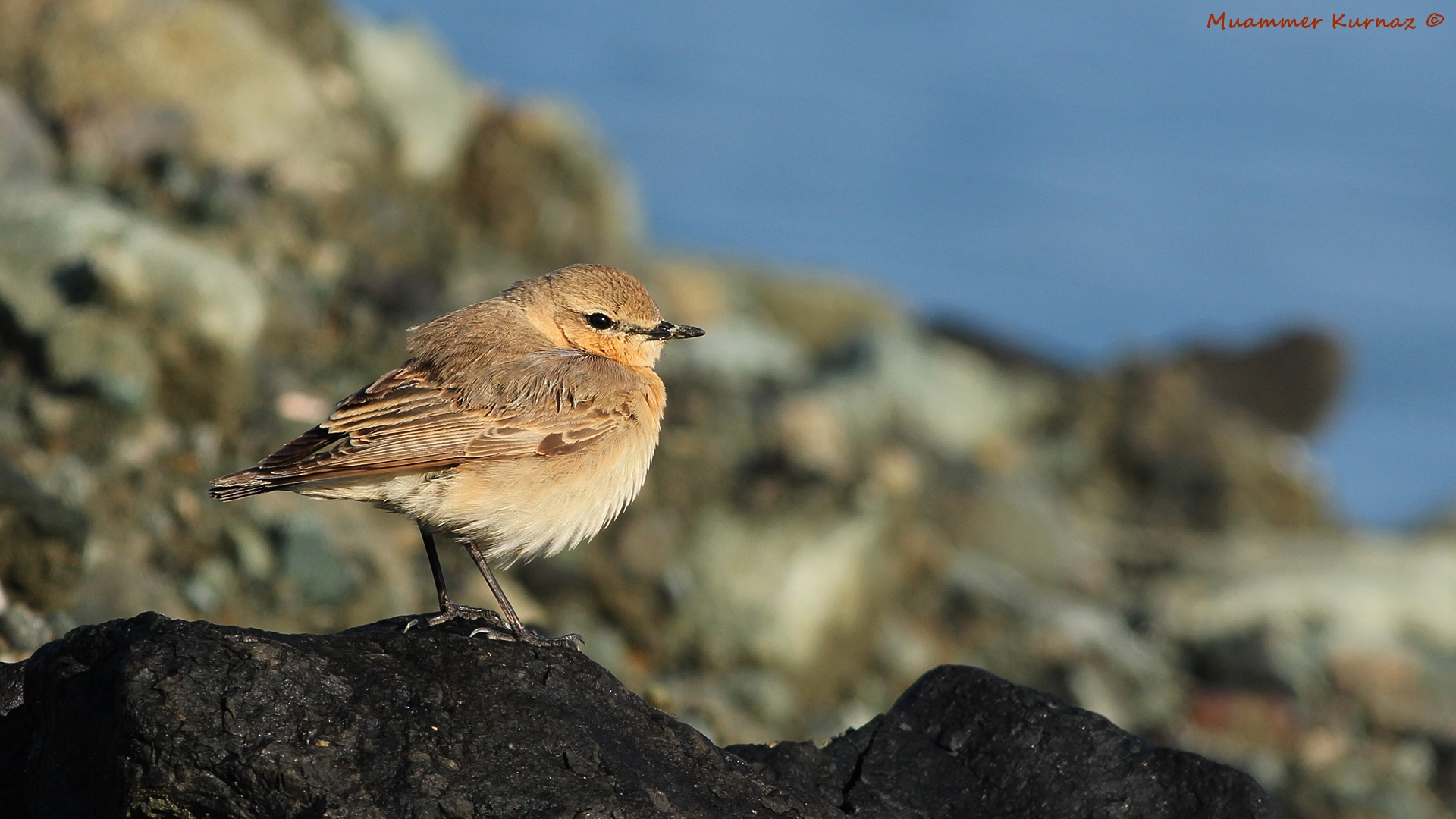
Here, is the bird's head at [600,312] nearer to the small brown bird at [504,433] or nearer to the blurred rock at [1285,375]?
the small brown bird at [504,433]

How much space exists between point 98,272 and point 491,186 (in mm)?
6465

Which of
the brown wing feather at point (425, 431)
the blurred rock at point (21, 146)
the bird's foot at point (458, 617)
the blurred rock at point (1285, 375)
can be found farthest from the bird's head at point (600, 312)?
the blurred rock at point (1285, 375)

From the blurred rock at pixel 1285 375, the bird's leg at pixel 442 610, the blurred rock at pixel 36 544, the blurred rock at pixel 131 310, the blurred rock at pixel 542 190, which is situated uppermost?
the blurred rock at pixel 1285 375

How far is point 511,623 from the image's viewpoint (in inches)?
239

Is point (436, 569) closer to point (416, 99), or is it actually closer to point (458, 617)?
point (458, 617)

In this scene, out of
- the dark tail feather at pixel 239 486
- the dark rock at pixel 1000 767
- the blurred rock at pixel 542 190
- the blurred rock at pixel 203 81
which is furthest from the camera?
the blurred rock at pixel 542 190

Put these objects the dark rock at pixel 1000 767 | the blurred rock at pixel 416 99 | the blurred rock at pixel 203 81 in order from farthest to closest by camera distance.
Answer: the blurred rock at pixel 416 99 < the blurred rock at pixel 203 81 < the dark rock at pixel 1000 767

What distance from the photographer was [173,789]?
14.7 feet

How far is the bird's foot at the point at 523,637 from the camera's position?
18.6 feet

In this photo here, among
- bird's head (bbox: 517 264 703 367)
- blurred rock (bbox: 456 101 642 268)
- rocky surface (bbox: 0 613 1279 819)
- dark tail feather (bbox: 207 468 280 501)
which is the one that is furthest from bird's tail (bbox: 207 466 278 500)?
blurred rock (bbox: 456 101 642 268)

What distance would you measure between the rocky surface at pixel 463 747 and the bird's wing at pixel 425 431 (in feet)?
2.64

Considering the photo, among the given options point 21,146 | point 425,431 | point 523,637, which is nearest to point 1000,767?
point 523,637

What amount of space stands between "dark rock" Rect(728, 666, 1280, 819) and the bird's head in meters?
2.37

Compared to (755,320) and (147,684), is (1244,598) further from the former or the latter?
→ (147,684)
